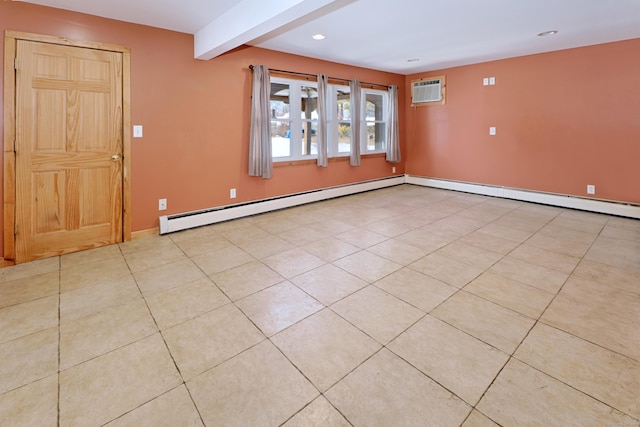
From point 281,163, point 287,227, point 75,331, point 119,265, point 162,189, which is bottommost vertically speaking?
point 75,331

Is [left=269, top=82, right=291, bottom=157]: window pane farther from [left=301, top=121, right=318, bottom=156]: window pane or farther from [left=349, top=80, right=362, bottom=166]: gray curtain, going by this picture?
[left=349, top=80, right=362, bottom=166]: gray curtain

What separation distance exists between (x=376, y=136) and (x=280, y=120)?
8.37 feet

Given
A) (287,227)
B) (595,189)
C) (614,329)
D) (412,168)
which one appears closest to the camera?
(614,329)

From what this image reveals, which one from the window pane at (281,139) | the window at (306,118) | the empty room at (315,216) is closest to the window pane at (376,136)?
the window at (306,118)

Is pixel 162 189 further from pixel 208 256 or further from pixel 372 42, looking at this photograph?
pixel 372 42

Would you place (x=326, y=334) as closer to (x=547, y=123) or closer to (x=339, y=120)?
(x=339, y=120)

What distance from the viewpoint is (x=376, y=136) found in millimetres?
6750

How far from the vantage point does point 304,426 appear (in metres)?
1.35

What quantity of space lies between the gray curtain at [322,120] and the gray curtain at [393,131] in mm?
1773

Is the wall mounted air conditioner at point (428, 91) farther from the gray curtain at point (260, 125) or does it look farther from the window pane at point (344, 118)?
the gray curtain at point (260, 125)

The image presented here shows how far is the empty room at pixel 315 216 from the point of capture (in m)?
1.58

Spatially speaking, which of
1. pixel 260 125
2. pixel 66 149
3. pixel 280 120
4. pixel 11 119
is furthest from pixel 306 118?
pixel 11 119

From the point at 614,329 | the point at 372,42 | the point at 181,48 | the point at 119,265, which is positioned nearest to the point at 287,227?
the point at 119,265

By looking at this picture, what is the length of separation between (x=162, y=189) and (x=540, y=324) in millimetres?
3930
